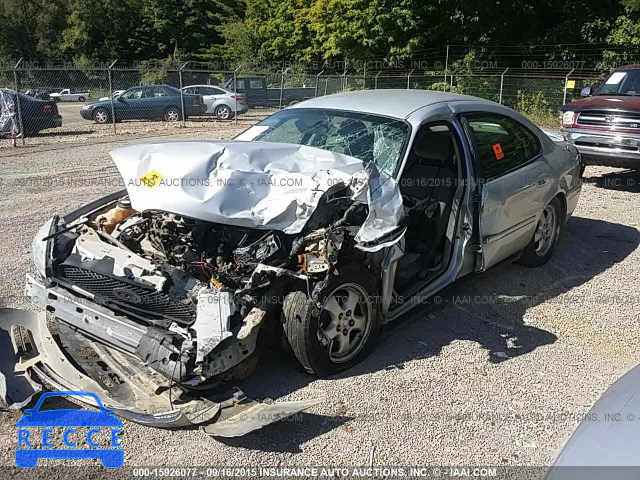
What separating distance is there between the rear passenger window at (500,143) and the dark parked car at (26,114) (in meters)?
13.5

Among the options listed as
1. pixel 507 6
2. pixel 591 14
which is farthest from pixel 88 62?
pixel 591 14

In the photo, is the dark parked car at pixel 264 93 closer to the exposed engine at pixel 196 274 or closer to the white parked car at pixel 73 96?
the white parked car at pixel 73 96

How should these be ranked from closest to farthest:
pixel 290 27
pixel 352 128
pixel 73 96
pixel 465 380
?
pixel 465 380 → pixel 352 128 → pixel 73 96 → pixel 290 27

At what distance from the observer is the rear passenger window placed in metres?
4.82

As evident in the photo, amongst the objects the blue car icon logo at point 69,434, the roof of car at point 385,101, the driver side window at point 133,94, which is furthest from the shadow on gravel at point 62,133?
the blue car icon logo at point 69,434

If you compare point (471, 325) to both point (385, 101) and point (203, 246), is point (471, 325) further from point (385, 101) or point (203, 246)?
point (203, 246)

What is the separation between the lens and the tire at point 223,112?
22.9 meters

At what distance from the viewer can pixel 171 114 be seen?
21.1 meters

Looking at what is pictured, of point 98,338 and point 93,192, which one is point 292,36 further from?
point 98,338

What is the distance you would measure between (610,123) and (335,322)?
26.4ft

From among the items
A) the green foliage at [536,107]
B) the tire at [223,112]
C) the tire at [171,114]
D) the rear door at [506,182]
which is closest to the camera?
the rear door at [506,182]

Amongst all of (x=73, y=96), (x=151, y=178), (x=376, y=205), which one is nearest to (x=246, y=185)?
(x=151, y=178)

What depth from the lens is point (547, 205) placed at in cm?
569

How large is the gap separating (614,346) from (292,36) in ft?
122
